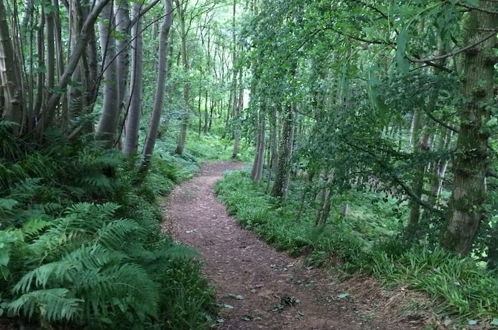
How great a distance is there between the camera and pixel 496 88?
554 cm

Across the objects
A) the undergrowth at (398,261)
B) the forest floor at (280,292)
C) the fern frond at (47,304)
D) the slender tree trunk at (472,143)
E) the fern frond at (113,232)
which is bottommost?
the forest floor at (280,292)

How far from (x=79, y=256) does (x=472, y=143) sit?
513 cm

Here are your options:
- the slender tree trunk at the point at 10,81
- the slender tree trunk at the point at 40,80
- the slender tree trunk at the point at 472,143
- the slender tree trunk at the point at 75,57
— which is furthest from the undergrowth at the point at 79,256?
A: the slender tree trunk at the point at 472,143

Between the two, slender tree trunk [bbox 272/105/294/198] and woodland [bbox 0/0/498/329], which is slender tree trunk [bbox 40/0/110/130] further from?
slender tree trunk [bbox 272/105/294/198]

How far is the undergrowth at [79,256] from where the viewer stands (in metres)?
2.84

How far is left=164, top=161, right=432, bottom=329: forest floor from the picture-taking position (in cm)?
500

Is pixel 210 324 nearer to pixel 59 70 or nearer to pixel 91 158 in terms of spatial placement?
pixel 91 158

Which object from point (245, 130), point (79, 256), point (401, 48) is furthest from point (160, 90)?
point (401, 48)

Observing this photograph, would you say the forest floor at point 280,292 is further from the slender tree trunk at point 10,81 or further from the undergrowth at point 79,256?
the slender tree trunk at point 10,81

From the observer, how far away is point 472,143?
17.9 ft

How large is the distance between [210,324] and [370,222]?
13.5 metres

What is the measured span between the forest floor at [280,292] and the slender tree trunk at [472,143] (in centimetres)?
129

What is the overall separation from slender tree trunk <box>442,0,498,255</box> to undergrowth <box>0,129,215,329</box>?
145 inches

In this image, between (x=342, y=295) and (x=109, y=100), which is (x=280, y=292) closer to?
(x=342, y=295)
